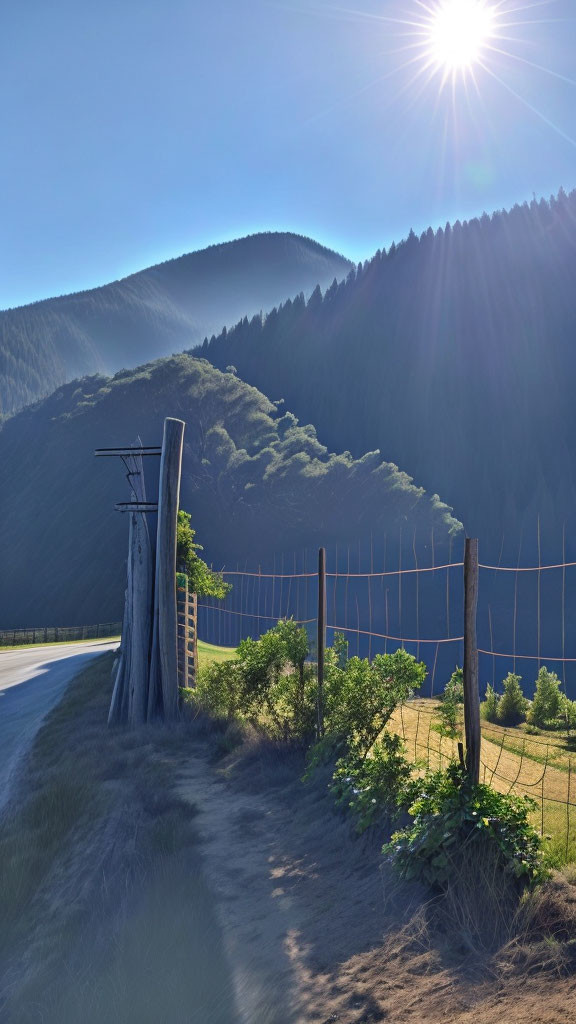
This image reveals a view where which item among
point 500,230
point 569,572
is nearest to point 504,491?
point 569,572

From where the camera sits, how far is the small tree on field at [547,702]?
541 inches

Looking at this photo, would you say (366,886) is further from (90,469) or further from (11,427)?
(11,427)

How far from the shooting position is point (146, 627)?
11914 millimetres

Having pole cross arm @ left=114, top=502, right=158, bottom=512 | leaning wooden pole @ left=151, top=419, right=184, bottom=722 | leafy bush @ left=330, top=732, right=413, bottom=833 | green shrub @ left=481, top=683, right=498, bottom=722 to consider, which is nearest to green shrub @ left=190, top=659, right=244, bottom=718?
leaning wooden pole @ left=151, top=419, right=184, bottom=722

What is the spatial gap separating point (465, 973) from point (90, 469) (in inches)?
3297

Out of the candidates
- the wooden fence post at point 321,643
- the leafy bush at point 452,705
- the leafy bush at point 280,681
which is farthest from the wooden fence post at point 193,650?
the leafy bush at point 452,705

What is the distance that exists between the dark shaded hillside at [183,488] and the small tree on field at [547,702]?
32782mm

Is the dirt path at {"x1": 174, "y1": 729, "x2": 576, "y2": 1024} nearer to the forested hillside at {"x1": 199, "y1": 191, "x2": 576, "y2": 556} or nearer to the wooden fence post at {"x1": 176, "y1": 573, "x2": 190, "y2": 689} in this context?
the wooden fence post at {"x1": 176, "y1": 573, "x2": 190, "y2": 689}

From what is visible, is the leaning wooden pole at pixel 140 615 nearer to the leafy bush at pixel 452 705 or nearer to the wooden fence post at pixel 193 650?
the wooden fence post at pixel 193 650

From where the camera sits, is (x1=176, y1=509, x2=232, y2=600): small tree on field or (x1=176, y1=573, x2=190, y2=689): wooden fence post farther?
(x1=176, y1=509, x2=232, y2=600): small tree on field

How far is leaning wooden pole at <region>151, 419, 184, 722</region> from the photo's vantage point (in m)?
11.4

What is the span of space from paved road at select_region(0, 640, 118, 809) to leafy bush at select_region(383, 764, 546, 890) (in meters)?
6.65

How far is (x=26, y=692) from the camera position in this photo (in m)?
17.2

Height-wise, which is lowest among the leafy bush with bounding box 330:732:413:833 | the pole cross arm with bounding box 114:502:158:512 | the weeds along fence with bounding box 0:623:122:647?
the weeds along fence with bounding box 0:623:122:647
